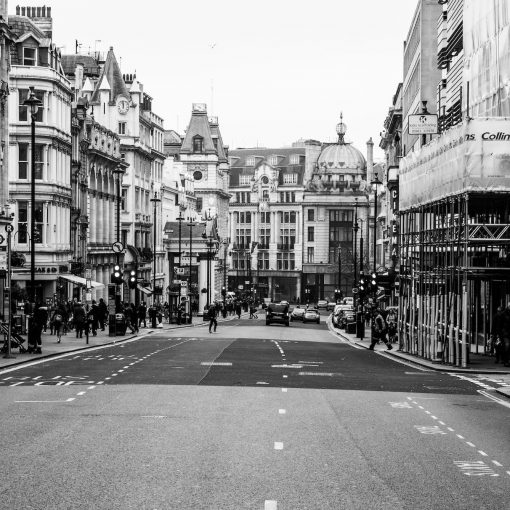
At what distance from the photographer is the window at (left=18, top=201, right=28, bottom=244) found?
66.3 m

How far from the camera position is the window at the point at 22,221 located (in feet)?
218

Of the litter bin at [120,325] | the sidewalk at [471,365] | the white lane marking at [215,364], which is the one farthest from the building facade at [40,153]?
the white lane marking at [215,364]

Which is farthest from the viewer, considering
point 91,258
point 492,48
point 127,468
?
point 91,258

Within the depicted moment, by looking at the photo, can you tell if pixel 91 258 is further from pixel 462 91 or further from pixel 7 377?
pixel 7 377

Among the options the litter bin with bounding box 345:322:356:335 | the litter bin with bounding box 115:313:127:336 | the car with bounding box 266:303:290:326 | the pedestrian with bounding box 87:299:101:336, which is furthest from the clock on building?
the litter bin with bounding box 115:313:127:336

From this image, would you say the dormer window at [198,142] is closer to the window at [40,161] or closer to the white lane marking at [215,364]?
the window at [40,161]

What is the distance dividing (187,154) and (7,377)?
473 ft

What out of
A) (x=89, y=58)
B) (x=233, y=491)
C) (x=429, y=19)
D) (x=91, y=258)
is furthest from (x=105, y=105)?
(x=233, y=491)

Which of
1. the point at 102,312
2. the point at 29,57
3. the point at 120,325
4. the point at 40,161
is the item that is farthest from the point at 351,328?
the point at 29,57

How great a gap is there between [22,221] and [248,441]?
51.6 m

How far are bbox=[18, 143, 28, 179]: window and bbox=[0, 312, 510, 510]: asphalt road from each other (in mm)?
36883

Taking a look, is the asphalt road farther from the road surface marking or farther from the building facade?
the building facade

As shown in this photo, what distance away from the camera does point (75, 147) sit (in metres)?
78.5

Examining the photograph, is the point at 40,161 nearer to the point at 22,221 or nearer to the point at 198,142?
the point at 22,221
